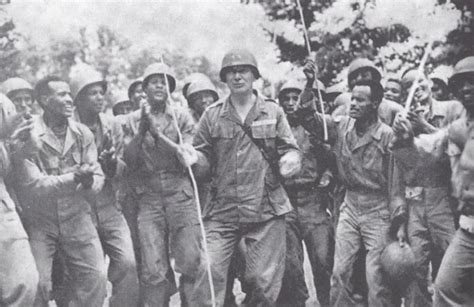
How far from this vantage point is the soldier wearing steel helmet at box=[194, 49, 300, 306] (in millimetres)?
5648

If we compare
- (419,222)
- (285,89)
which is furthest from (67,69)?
(419,222)

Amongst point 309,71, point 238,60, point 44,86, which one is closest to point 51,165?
point 44,86

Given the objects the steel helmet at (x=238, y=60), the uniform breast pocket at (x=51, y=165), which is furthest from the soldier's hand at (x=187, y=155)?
the uniform breast pocket at (x=51, y=165)

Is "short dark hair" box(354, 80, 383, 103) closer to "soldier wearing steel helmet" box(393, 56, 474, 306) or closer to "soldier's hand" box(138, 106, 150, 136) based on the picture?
"soldier wearing steel helmet" box(393, 56, 474, 306)

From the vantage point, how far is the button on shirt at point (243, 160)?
5.70m

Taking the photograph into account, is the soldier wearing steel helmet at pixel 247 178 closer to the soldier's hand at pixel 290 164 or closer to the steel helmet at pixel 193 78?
the soldier's hand at pixel 290 164

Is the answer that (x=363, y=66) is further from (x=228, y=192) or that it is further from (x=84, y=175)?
(x=84, y=175)

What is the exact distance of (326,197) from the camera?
696 cm

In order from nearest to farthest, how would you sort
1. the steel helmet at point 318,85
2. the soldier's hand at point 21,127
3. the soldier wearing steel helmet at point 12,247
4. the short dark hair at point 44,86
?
the soldier wearing steel helmet at point 12,247 → the soldier's hand at point 21,127 → the short dark hair at point 44,86 → the steel helmet at point 318,85

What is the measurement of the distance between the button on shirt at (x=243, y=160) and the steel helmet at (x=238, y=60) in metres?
0.31

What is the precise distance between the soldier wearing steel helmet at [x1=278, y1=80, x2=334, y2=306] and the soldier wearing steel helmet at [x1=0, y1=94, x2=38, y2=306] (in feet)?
8.32

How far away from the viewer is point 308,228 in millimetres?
6695

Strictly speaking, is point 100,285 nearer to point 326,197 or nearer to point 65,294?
point 65,294

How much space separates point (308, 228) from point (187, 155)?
1.74 m
